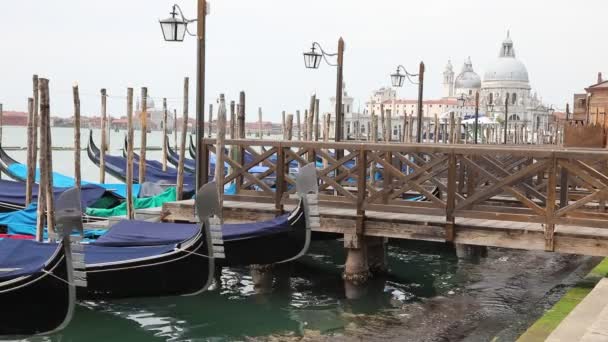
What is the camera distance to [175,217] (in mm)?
8898

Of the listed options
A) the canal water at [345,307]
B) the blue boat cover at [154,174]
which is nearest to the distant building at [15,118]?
the blue boat cover at [154,174]

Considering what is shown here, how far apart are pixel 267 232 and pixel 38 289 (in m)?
2.45

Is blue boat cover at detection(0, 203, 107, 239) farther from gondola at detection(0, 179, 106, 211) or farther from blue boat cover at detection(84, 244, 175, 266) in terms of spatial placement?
blue boat cover at detection(84, 244, 175, 266)

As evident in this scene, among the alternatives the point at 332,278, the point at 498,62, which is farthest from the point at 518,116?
the point at 332,278

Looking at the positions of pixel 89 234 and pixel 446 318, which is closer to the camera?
pixel 446 318

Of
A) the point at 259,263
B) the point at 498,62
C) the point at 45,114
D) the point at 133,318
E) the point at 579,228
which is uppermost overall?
the point at 498,62

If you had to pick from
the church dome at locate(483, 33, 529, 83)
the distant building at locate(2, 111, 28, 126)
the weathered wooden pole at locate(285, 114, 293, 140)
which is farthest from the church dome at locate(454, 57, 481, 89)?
the weathered wooden pole at locate(285, 114, 293, 140)

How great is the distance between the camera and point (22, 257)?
236 inches

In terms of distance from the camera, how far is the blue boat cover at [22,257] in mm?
5730

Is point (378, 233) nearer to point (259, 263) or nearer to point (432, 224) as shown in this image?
point (432, 224)

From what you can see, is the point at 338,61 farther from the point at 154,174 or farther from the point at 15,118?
the point at 15,118

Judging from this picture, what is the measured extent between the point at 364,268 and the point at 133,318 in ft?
7.90

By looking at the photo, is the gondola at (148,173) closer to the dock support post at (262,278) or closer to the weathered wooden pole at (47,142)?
the dock support post at (262,278)

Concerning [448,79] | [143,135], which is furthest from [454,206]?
[448,79]
